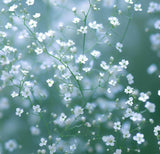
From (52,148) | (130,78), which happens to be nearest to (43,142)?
(52,148)

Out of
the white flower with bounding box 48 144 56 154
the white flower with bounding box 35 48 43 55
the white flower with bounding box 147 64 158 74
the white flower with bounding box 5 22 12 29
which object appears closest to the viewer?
the white flower with bounding box 48 144 56 154

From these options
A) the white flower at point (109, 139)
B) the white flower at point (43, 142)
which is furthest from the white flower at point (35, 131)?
the white flower at point (109, 139)

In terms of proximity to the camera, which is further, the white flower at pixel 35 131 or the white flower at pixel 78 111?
the white flower at pixel 35 131

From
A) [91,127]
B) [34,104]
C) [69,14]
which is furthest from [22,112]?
[69,14]

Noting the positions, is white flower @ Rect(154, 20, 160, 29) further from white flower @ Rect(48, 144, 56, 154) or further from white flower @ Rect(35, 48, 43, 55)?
white flower @ Rect(48, 144, 56, 154)

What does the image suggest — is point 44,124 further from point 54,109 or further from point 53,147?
point 53,147

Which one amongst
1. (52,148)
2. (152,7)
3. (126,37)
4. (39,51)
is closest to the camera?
(52,148)

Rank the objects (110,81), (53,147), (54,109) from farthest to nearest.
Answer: (54,109) < (110,81) < (53,147)

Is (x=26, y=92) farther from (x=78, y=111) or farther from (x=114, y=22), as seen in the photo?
(x=114, y=22)

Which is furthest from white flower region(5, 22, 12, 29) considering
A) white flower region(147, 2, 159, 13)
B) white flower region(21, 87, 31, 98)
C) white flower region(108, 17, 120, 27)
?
white flower region(147, 2, 159, 13)

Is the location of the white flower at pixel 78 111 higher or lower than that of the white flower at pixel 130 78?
lower

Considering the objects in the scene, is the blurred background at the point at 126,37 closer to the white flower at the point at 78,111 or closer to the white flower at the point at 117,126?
the white flower at the point at 78,111
